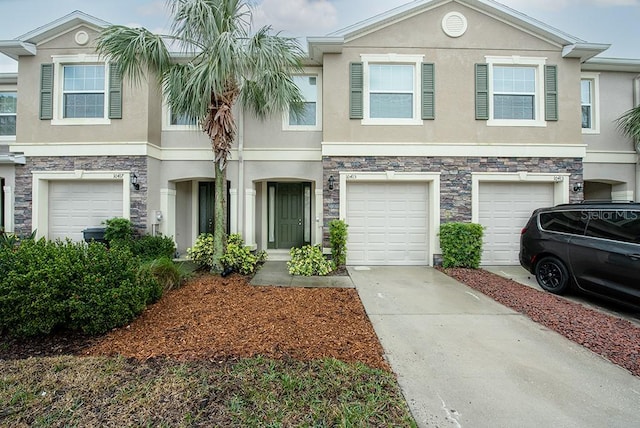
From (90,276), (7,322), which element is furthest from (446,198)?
(7,322)

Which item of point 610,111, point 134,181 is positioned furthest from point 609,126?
point 134,181

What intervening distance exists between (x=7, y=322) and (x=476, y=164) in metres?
9.53

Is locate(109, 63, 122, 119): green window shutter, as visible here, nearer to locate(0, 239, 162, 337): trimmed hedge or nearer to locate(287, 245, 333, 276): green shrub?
locate(0, 239, 162, 337): trimmed hedge

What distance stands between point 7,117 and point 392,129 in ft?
39.0

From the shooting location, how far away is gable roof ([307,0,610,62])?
783cm

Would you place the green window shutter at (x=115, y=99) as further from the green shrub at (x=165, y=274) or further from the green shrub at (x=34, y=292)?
the green shrub at (x=34, y=292)

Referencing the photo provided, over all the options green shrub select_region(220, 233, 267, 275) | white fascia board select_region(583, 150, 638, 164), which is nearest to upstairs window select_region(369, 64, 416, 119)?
green shrub select_region(220, 233, 267, 275)

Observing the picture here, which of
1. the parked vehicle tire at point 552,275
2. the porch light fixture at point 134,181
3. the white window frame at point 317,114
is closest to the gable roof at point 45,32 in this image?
the porch light fixture at point 134,181

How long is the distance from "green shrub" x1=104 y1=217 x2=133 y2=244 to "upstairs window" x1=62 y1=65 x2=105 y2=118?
3.14 m

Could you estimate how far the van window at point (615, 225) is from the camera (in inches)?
191

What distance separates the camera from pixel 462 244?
773 centimetres

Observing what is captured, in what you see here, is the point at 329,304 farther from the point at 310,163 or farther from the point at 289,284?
the point at 310,163

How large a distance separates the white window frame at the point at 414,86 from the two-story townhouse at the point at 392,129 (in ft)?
0.10

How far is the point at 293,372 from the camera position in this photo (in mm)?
2986
